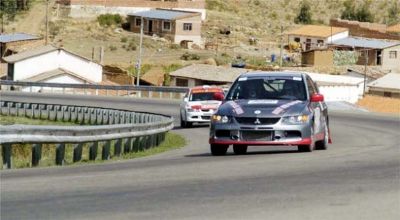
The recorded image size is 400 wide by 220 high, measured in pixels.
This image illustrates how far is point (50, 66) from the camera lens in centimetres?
9056

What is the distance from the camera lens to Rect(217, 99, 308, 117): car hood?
19531 mm

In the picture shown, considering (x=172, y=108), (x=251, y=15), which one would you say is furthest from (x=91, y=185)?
(x=251, y=15)

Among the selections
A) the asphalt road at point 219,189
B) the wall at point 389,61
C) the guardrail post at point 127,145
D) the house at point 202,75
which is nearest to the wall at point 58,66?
the house at point 202,75

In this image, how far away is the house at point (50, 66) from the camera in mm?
89375

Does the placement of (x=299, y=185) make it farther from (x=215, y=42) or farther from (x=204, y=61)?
(x=215, y=42)

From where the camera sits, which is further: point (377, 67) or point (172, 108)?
point (377, 67)

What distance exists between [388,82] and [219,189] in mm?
74176

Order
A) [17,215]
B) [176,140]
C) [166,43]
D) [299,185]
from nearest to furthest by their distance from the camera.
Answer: [17,215] → [299,185] → [176,140] → [166,43]

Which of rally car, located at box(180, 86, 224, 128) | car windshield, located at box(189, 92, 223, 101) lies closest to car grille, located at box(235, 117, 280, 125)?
rally car, located at box(180, 86, 224, 128)

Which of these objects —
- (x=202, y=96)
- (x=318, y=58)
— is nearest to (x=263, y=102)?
(x=202, y=96)

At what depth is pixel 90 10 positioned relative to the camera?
123125 mm

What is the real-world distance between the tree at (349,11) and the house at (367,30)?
2282 centimetres

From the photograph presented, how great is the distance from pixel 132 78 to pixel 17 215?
78.1 meters

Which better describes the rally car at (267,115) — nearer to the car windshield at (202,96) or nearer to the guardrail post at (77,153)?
the guardrail post at (77,153)
